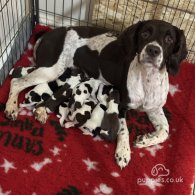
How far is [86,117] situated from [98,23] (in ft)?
4.39

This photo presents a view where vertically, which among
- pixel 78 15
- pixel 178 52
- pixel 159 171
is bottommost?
pixel 159 171

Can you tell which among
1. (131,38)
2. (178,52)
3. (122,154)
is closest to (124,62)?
(131,38)

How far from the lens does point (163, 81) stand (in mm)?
2736

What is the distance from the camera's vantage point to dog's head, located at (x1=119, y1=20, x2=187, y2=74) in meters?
2.35

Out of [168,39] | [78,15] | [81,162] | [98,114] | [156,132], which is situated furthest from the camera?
[78,15]

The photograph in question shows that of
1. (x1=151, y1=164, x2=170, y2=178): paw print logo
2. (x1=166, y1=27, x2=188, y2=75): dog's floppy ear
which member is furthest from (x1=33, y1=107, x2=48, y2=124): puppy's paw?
(x1=166, y1=27, x2=188, y2=75): dog's floppy ear

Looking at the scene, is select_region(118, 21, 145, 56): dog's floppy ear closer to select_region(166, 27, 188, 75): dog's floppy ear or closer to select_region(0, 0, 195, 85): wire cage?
select_region(166, 27, 188, 75): dog's floppy ear

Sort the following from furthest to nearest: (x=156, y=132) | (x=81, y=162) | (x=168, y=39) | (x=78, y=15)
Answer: (x=78, y=15) → (x=156, y=132) → (x=81, y=162) → (x=168, y=39)

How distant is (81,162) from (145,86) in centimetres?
77

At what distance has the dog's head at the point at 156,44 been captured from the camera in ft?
7.72

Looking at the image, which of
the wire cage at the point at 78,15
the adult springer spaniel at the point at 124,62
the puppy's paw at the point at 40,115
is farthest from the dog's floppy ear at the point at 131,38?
the wire cage at the point at 78,15

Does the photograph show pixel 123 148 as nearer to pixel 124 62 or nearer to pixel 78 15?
pixel 124 62

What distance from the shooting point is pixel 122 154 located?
260 centimetres

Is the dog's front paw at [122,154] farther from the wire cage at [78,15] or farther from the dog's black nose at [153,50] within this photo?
the wire cage at [78,15]
